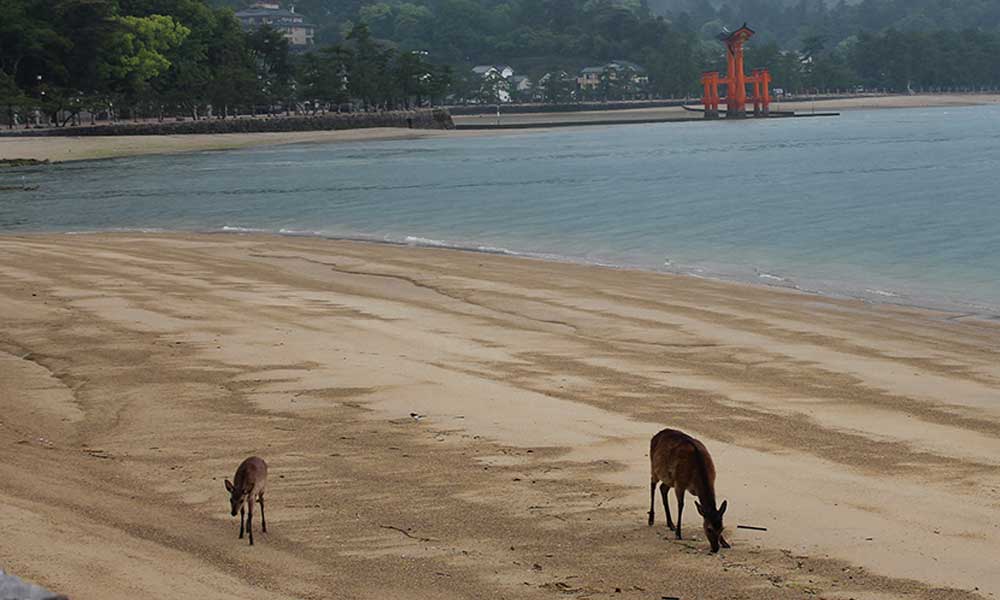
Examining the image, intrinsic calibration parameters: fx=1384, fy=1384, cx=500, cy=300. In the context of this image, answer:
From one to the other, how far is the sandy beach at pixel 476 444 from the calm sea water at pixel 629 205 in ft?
28.4

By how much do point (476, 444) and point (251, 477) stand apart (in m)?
2.65

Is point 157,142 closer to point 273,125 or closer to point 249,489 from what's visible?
point 273,125

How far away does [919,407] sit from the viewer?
12836 millimetres

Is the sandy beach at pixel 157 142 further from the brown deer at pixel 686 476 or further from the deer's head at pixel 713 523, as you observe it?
the deer's head at pixel 713 523

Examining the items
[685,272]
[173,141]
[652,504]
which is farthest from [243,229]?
[173,141]

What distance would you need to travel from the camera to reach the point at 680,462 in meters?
8.25

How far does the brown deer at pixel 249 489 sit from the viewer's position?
819 centimetres

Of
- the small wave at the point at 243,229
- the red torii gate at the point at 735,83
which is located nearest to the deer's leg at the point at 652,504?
the small wave at the point at 243,229

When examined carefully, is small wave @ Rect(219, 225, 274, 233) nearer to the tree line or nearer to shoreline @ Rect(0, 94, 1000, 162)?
shoreline @ Rect(0, 94, 1000, 162)

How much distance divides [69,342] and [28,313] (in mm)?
2256

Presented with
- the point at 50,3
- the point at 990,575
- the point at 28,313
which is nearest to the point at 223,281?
the point at 28,313

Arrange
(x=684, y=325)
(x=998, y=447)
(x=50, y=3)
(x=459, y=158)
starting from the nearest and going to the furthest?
(x=998, y=447), (x=684, y=325), (x=459, y=158), (x=50, y=3)

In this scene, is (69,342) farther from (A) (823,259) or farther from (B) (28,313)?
(A) (823,259)

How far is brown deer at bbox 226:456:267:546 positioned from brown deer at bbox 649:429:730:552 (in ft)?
7.84
